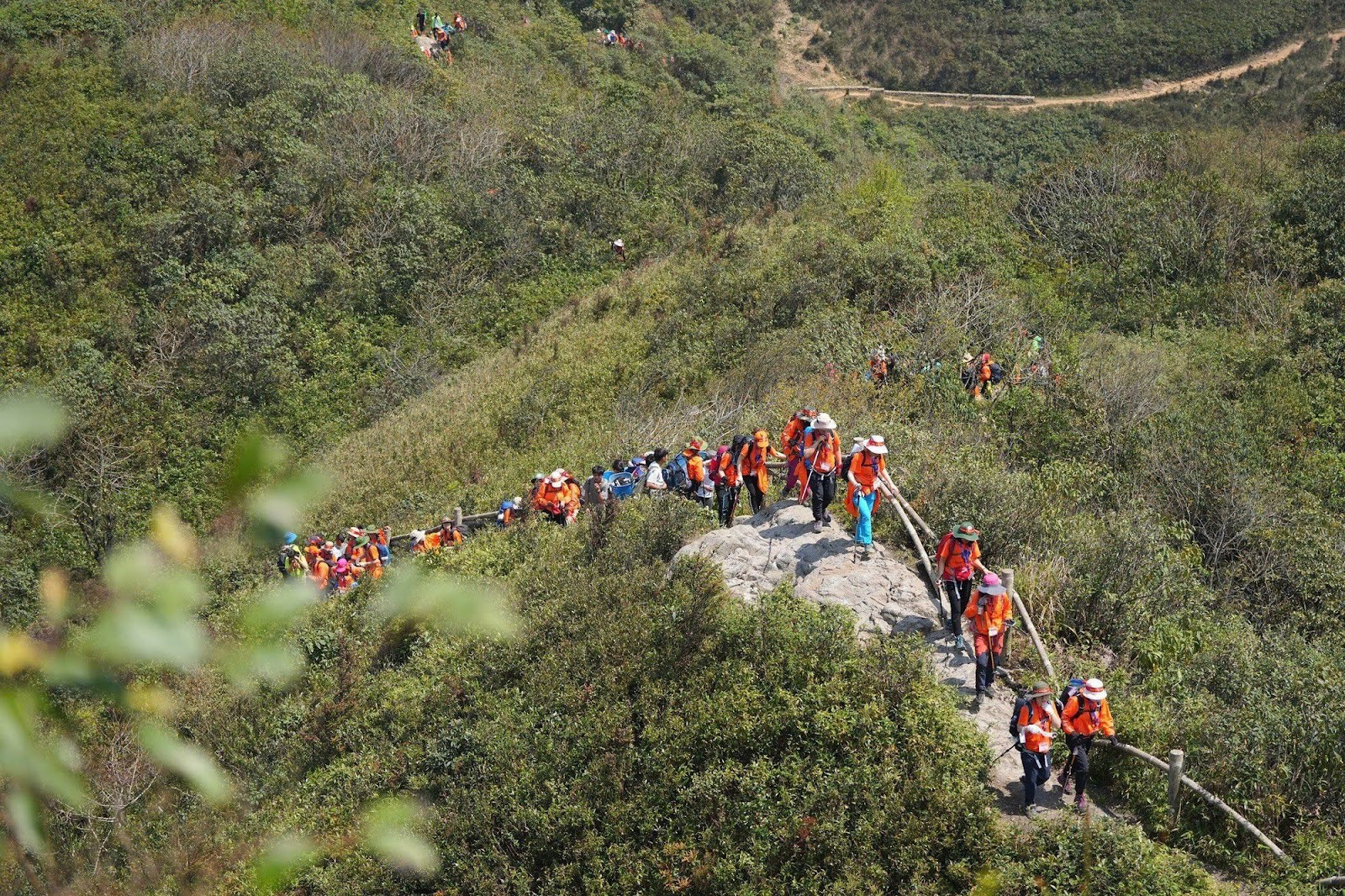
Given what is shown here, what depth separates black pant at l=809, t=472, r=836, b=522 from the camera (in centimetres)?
1239

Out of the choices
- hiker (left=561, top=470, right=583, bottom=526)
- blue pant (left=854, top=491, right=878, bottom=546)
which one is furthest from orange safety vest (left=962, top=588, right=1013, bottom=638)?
hiker (left=561, top=470, right=583, bottom=526)

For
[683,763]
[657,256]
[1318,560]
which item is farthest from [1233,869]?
[657,256]

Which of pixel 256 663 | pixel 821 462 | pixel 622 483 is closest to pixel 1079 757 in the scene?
pixel 821 462

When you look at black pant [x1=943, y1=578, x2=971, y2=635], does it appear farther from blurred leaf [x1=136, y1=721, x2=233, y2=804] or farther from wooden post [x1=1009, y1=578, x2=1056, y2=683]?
blurred leaf [x1=136, y1=721, x2=233, y2=804]

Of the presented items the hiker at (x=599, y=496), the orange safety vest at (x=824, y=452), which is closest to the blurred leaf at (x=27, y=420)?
the orange safety vest at (x=824, y=452)

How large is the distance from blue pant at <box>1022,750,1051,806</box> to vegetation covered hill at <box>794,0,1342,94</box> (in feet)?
198

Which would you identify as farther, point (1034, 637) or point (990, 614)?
point (1034, 637)

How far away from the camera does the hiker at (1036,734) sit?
340 inches

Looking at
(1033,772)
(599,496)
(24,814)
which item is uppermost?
(24,814)

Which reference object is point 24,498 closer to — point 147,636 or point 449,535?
point 147,636

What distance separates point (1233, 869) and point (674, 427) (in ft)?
41.5

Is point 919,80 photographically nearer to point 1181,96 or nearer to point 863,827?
point 1181,96

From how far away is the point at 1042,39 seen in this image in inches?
2618

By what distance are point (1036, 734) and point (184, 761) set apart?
26.2 ft
